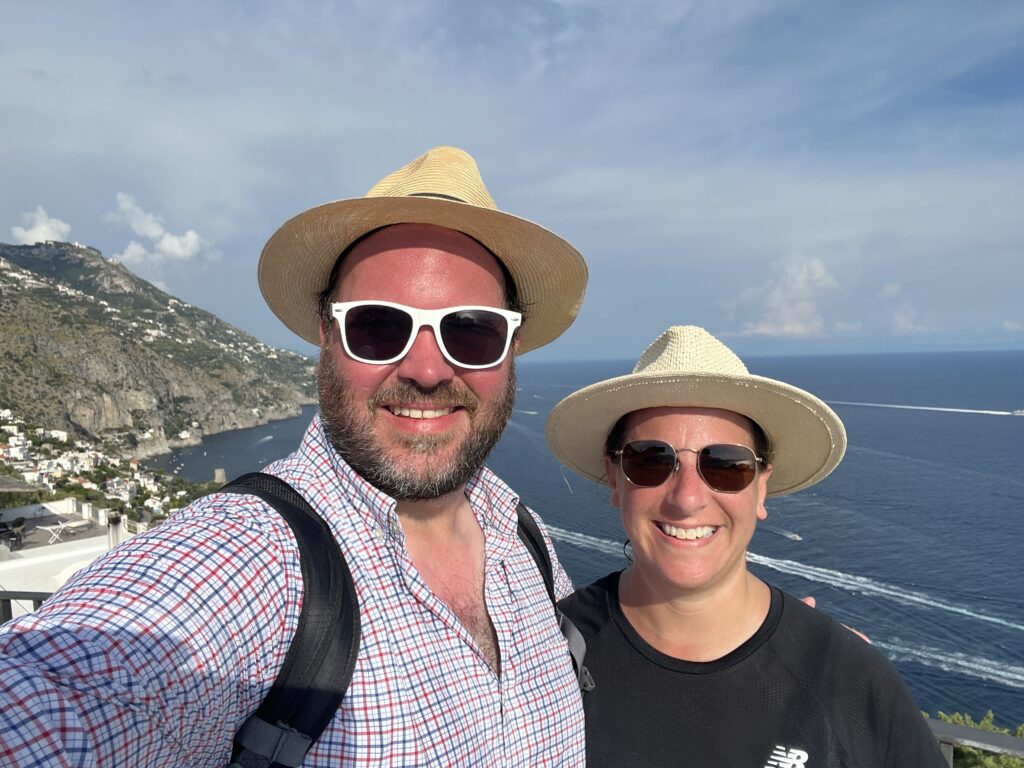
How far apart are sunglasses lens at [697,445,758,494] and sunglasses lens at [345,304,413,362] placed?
1166 mm

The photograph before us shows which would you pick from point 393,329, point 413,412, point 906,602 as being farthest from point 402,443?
point 906,602

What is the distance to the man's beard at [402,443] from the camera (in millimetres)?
1853

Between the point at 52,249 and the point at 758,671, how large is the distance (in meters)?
190

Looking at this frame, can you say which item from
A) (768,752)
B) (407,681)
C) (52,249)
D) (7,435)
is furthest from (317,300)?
(52,249)

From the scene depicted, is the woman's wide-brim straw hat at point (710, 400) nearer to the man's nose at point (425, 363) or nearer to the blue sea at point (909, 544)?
the man's nose at point (425, 363)

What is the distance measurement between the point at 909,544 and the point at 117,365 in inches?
3764

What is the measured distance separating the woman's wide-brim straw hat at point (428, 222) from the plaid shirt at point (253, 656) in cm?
71

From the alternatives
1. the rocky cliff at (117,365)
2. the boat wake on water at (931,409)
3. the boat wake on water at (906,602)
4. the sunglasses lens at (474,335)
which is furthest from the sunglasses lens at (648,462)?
the boat wake on water at (931,409)

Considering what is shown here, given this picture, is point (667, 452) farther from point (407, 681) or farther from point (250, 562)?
point (250, 562)

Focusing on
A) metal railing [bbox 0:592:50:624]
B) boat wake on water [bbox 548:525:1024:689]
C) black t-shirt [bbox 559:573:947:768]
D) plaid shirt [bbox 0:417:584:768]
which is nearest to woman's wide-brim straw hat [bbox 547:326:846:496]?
black t-shirt [bbox 559:573:947:768]

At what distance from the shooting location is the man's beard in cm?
185

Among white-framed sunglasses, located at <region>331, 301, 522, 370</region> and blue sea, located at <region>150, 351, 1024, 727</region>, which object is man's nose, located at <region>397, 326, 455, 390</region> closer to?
white-framed sunglasses, located at <region>331, 301, 522, 370</region>

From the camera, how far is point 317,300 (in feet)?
8.37

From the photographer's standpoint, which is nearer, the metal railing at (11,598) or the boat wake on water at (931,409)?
the metal railing at (11,598)
